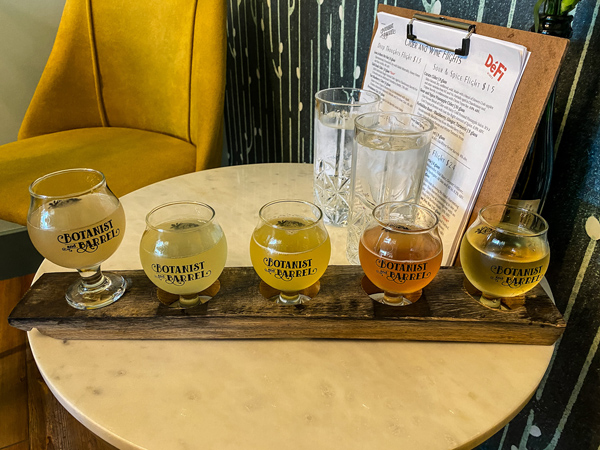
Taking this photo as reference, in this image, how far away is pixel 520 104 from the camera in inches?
23.6

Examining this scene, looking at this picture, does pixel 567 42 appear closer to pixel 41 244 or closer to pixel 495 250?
pixel 495 250

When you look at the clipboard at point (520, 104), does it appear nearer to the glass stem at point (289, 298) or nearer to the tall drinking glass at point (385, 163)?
the tall drinking glass at point (385, 163)

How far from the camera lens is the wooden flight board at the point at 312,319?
568 mm

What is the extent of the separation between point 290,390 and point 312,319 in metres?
0.09

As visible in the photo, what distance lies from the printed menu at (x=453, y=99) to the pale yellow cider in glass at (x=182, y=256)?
1.19 ft

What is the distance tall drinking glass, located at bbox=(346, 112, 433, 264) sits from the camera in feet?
2.18

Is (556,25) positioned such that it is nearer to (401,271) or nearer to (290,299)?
(401,271)

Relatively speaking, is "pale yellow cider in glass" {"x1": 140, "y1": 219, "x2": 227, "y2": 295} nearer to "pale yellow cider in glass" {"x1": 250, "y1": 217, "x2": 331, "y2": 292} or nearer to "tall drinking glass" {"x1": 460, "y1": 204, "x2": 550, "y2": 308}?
"pale yellow cider in glass" {"x1": 250, "y1": 217, "x2": 331, "y2": 292}

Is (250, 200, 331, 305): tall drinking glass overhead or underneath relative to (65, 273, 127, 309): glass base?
overhead

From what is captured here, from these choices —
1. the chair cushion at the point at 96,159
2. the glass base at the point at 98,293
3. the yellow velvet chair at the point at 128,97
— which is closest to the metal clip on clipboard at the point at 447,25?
the glass base at the point at 98,293

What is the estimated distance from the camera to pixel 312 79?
1.40m

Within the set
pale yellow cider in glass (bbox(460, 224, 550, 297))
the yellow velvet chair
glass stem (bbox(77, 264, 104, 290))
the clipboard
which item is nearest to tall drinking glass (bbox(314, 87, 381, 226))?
the clipboard

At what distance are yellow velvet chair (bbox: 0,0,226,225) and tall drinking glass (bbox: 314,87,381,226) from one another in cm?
63

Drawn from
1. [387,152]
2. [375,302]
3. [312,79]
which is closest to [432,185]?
[387,152]
